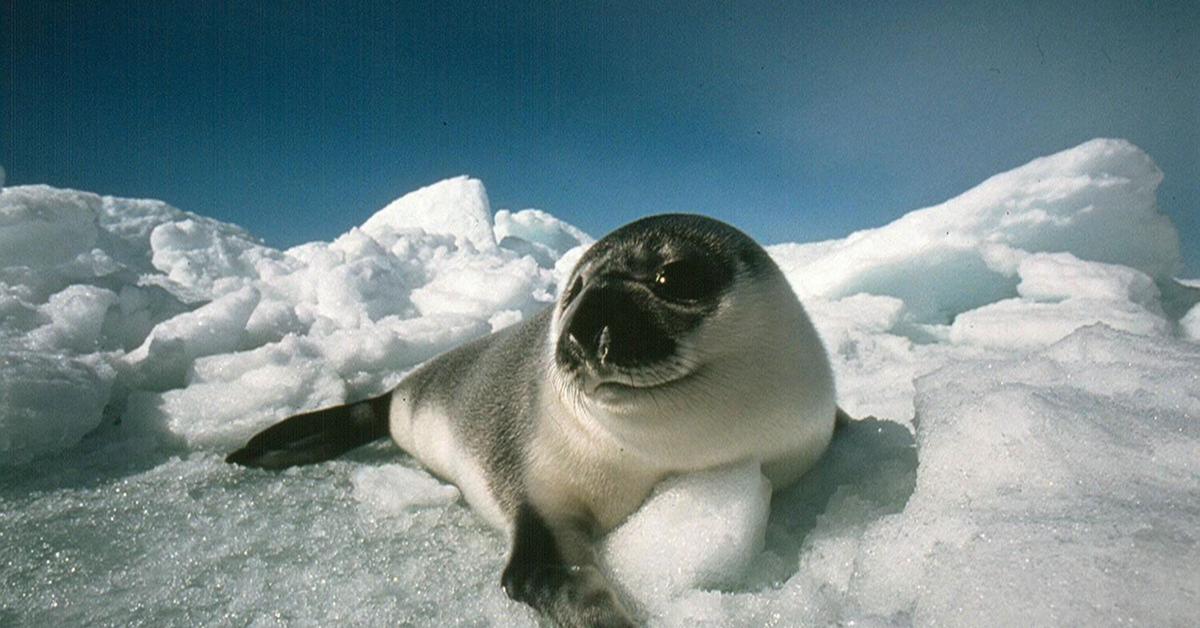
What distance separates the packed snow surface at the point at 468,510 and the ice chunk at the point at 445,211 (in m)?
8.67

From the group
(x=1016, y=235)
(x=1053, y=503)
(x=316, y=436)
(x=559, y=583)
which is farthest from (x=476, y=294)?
(x=1016, y=235)

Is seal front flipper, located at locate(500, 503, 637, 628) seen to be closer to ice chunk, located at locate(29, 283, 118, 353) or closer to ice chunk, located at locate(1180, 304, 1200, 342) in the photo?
ice chunk, located at locate(29, 283, 118, 353)

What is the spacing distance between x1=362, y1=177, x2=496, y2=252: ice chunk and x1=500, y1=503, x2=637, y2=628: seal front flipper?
35.9 ft

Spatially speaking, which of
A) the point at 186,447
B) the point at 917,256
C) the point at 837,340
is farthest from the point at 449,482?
the point at 917,256

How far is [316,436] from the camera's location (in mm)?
2500

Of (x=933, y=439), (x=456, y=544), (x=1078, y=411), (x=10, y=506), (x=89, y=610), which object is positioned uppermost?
(x=1078, y=411)

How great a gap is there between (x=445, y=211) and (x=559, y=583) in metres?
13.1

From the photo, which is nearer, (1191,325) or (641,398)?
(641,398)

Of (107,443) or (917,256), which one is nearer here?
(107,443)

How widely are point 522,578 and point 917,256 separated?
18.5 feet

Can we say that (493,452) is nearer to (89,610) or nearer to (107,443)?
(89,610)

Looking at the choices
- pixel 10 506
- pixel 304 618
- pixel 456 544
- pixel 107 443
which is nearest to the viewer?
pixel 304 618

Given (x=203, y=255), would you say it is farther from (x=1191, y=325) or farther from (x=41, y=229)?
(x=1191, y=325)

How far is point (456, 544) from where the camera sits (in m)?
1.65
